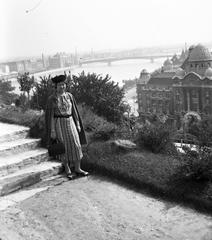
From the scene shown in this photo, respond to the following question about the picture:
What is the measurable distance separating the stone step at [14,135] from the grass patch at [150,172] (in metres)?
1.67

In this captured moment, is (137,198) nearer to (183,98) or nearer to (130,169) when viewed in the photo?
(130,169)

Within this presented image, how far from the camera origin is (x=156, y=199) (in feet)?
16.9

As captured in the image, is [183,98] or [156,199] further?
[183,98]

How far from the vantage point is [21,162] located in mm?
6180

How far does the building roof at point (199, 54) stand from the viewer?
45122 millimetres

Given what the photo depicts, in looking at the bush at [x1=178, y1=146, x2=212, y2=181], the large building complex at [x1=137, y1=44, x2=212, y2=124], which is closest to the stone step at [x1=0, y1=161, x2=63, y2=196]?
the bush at [x1=178, y1=146, x2=212, y2=181]

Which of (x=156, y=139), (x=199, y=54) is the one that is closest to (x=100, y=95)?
(x=156, y=139)

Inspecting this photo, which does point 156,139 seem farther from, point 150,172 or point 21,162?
point 21,162

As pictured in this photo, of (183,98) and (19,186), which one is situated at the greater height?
(19,186)

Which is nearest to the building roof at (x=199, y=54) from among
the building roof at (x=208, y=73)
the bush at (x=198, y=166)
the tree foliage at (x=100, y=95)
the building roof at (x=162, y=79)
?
the building roof at (x=208, y=73)

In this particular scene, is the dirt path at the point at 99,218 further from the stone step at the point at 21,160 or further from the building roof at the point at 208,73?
the building roof at the point at 208,73

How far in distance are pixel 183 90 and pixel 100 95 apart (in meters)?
27.9

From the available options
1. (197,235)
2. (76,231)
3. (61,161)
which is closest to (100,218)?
(76,231)

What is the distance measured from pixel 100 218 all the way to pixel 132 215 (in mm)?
440
